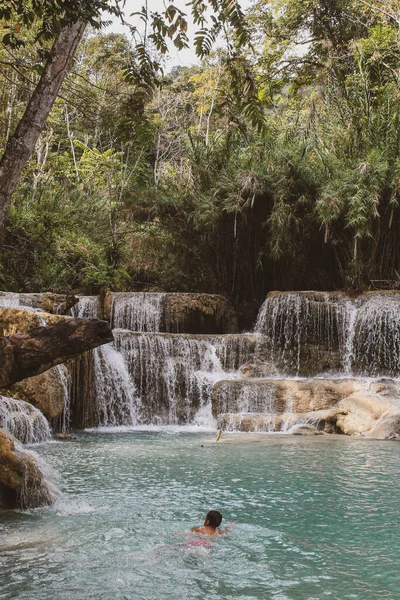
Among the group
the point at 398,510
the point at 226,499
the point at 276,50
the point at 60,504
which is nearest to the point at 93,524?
the point at 60,504

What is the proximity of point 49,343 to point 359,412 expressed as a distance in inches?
316

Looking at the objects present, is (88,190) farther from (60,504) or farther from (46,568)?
(46,568)

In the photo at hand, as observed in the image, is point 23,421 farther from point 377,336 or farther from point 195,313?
point 377,336

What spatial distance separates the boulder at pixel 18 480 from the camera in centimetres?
546

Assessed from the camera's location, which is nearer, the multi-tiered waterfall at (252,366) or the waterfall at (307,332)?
the multi-tiered waterfall at (252,366)

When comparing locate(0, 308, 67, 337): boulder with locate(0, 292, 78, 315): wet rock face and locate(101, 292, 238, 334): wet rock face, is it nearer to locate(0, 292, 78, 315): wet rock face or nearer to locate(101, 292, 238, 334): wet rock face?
locate(0, 292, 78, 315): wet rock face

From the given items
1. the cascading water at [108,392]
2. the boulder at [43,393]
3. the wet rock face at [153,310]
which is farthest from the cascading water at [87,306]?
the boulder at [43,393]

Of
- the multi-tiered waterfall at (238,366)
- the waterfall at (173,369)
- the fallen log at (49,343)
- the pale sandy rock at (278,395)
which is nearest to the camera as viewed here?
the fallen log at (49,343)

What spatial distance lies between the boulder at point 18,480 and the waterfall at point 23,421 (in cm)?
349

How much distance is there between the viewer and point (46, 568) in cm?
397

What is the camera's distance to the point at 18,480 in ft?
18.0

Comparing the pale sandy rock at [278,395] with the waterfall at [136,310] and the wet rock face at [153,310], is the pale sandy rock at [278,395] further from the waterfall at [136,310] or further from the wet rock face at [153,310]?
the waterfall at [136,310]

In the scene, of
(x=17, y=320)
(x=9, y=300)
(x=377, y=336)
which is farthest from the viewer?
(x=377, y=336)

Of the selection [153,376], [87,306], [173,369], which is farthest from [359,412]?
[87,306]
